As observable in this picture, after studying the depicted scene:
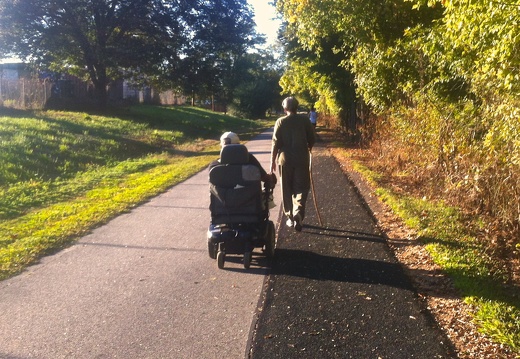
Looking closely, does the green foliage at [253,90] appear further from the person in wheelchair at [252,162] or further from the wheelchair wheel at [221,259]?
the wheelchair wheel at [221,259]

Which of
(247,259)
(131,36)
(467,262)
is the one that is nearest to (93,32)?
(131,36)

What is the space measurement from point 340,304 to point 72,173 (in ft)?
40.4

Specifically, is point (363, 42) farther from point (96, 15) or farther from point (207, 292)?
point (96, 15)

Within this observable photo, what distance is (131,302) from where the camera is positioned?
18.9 ft

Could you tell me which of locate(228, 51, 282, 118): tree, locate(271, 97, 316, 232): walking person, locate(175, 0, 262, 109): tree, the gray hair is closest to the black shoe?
locate(271, 97, 316, 232): walking person

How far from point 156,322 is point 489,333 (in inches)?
113

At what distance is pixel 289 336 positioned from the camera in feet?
15.9

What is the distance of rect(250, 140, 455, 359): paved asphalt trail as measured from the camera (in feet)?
15.2

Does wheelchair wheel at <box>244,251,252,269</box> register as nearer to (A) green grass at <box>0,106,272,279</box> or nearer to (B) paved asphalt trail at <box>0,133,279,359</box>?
(B) paved asphalt trail at <box>0,133,279,359</box>

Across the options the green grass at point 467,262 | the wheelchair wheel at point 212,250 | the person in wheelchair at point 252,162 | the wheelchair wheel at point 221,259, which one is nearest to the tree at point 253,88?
the green grass at point 467,262

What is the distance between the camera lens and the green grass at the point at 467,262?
508cm

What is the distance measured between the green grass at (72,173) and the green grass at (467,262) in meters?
5.03

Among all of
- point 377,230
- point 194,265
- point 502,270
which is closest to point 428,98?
point 377,230

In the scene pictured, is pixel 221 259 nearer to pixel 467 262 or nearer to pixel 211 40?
pixel 467 262
